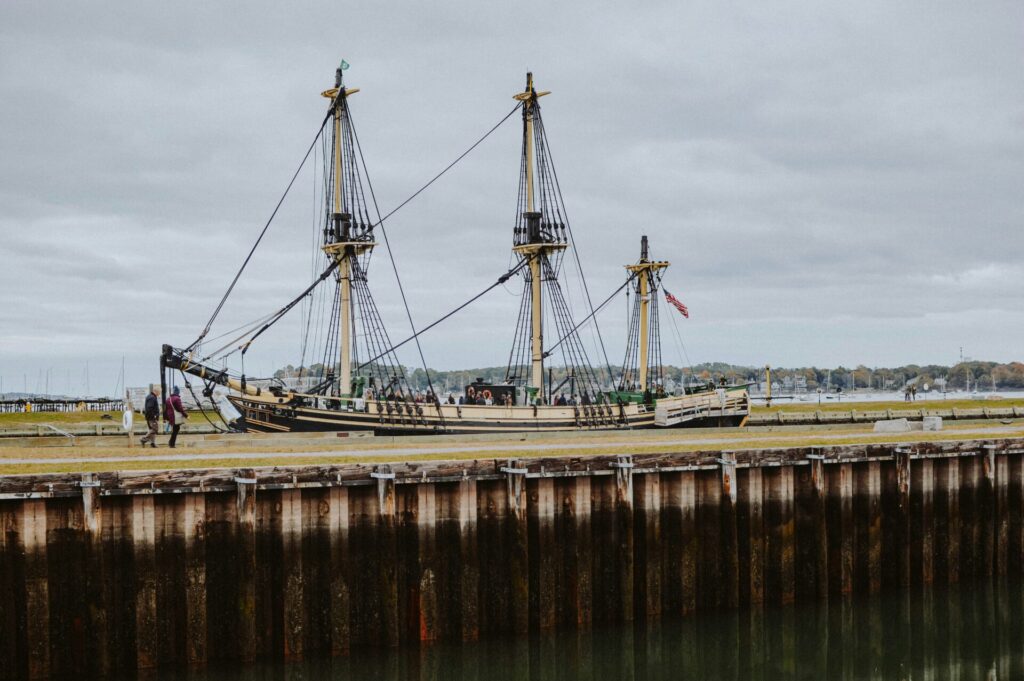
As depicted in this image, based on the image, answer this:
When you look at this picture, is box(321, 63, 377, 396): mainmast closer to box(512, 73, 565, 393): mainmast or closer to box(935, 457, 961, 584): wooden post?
box(512, 73, 565, 393): mainmast

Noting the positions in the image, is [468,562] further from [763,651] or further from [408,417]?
[408,417]

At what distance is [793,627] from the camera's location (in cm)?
2827

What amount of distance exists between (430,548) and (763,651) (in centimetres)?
972

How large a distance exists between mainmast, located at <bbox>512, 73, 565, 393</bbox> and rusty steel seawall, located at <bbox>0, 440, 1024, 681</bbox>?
3351 cm

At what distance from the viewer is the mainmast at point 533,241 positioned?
207 ft

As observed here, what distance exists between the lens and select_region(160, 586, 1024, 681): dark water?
2366 centimetres

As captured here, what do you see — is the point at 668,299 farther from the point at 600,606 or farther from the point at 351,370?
the point at 600,606

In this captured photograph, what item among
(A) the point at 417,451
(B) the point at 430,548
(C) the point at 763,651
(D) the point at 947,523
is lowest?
(C) the point at 763,651

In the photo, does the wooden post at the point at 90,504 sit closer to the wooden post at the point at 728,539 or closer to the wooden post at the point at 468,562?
the wooden post at the point at 468,562

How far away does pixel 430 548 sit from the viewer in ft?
80.9

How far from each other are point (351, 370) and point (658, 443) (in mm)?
27023

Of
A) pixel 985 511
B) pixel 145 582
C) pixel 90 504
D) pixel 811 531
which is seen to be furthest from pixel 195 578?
pixel 985 511

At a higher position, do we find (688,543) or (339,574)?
(339,574)

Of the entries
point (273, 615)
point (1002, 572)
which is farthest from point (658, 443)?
point (273, 615)
